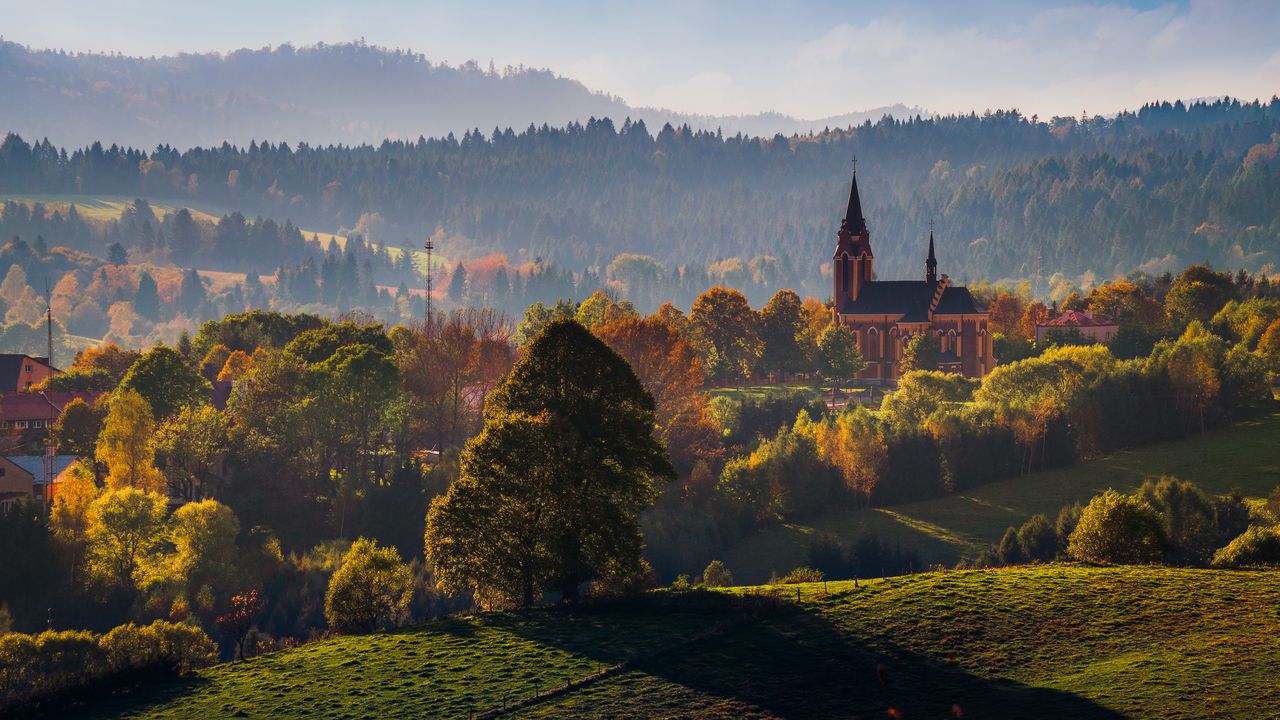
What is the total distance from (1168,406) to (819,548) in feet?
151

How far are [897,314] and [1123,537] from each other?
102833 millimetres

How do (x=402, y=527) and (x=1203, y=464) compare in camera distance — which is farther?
(x=1203, y=464)

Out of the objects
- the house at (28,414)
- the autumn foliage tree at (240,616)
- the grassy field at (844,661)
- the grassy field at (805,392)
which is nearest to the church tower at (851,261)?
the grassy field at (805,392)

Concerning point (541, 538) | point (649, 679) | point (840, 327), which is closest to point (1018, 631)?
point (649, 679)

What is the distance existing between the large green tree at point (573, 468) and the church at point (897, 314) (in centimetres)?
10550

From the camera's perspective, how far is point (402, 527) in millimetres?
84188

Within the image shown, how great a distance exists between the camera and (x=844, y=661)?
40.1m

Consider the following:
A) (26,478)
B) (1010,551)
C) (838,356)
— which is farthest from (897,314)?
(26,478)

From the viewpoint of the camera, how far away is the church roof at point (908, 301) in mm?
154000

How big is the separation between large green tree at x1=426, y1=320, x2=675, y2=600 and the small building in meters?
120

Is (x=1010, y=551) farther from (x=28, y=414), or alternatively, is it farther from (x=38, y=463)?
(x=28, y=414)

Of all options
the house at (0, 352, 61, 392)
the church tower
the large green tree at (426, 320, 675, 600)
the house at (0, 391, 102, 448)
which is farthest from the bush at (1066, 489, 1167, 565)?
the house at (0, 352, 61, 392)

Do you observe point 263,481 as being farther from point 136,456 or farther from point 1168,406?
point 1168,406

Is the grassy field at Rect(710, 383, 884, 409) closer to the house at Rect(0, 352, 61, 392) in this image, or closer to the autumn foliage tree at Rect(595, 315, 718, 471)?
the autumn foliage tree at Rect(595, 315, 718, 471)
